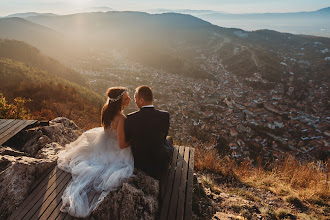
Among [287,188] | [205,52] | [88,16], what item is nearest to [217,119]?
[287,188]

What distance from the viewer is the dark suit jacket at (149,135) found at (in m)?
2.57

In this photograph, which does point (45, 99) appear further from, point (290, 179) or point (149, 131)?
point (290, 179)

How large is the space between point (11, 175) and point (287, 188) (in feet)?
16.4

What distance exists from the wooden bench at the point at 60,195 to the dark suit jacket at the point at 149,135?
27cm

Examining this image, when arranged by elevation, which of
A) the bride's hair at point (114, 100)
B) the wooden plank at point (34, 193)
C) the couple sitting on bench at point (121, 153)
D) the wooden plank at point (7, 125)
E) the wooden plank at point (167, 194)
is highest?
the bride's hair at point (114, 100)

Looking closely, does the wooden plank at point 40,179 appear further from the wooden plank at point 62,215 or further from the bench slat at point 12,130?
the bench slat at point 12,130

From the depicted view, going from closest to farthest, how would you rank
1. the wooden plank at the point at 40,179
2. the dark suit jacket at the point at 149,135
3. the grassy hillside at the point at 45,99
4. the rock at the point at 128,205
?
the rock at the point at 128,205, the dark suit jacket at the point at 149,135, the wooden plank at the point at 40,179, the grassy hillside at the point at 45,99

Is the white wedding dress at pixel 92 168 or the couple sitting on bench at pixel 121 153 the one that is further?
the couple sitting on bench at pixel 121 153

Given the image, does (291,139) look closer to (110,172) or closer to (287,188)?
(287,188)

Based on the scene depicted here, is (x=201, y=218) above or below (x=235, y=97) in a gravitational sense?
above

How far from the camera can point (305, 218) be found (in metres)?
2.94

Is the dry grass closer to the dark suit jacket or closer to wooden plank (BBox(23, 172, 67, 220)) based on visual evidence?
the dark suit jacket

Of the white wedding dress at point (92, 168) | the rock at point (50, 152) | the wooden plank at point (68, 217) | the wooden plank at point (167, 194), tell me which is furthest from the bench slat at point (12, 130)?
the wooden plank at point (167, 194)

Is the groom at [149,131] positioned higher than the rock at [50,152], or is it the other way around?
the groom at [149,131]
